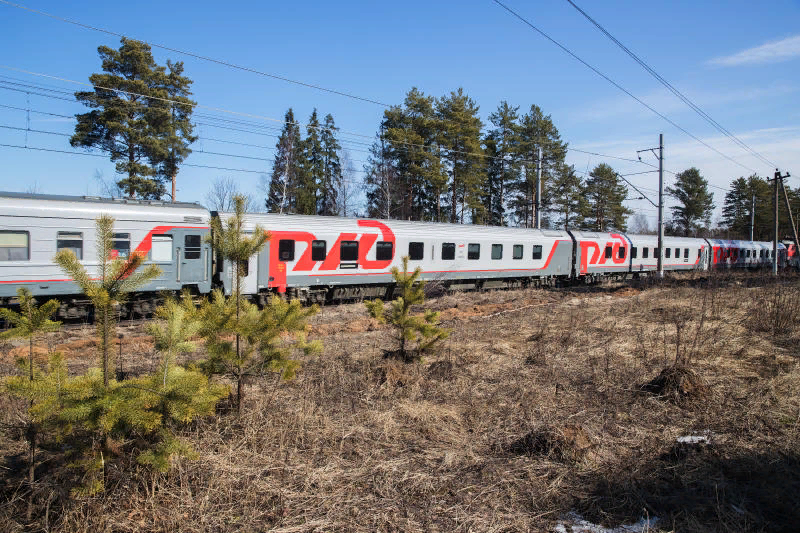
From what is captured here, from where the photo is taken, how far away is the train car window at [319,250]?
44.9ft

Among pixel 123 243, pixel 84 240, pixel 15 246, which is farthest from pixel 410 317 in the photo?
pixel 15 246

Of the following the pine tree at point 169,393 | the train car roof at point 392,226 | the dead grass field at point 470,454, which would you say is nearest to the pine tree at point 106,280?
the pine tree at point 169,393

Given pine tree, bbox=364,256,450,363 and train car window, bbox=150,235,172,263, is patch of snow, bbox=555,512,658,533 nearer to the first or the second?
pine tree, bbox=364,256,450,363

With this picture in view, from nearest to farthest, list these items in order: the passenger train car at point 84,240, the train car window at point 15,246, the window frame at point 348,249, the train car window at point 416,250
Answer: the train car window at point 15,246 < the passenger train car at point 84,240 < the window frame at point 348,249 < the train car window at point 416,250

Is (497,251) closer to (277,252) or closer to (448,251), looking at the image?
(448,251)

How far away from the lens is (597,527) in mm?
2932

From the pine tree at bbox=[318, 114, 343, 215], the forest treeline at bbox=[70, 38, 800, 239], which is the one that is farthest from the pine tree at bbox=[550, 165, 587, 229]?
the pine tree at bbox=[318, 114, 343, 215]

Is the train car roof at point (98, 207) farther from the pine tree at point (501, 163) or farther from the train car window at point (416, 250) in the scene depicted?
the pine tree at point (501, 163)

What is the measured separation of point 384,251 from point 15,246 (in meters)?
9.36

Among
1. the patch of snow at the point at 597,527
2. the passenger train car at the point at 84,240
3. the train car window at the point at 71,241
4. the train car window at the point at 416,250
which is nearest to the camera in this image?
the patch of snow at the point at 597,527

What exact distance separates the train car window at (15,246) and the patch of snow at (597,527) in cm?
1168

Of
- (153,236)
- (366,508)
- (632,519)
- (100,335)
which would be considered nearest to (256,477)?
(366,508)

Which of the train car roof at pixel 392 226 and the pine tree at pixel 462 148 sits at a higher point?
the pine tree at pixel 462 148

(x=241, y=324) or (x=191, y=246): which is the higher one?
(x=191, y=246)
